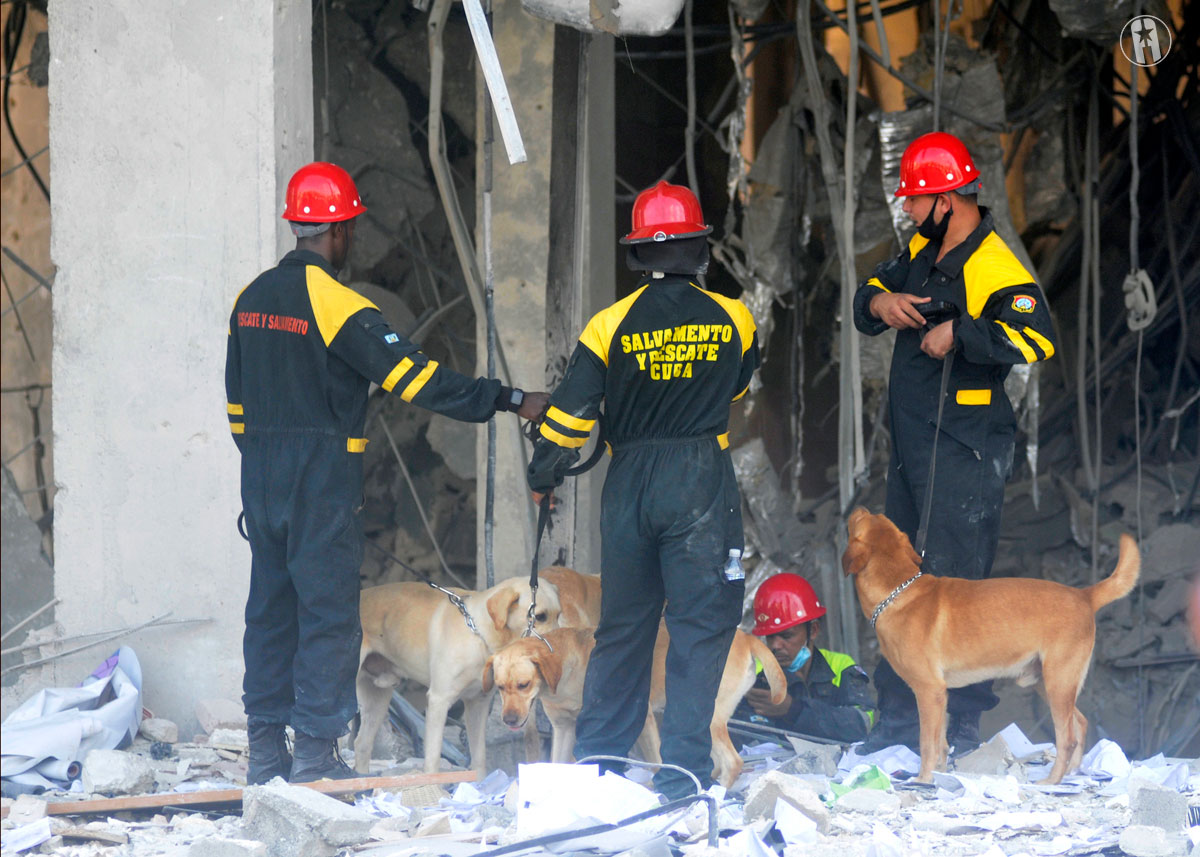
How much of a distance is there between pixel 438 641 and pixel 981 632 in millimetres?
2061

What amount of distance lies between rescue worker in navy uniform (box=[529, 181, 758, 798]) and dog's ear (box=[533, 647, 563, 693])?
0.23 m

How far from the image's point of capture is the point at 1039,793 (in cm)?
484

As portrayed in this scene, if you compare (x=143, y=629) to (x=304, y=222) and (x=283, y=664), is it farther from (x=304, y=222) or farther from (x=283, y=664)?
(x=304, y=222)

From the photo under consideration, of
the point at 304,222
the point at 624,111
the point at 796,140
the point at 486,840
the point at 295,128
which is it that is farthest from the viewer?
the point at 624,111

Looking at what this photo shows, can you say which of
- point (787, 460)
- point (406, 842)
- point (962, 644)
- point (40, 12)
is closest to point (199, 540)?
point (406, 842)

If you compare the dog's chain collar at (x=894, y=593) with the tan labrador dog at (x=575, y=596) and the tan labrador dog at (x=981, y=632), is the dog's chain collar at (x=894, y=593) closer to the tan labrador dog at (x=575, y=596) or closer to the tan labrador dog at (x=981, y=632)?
the tan labrador dog at (x=981, y=632)

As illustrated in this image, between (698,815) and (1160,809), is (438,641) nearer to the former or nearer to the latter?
(698,815)

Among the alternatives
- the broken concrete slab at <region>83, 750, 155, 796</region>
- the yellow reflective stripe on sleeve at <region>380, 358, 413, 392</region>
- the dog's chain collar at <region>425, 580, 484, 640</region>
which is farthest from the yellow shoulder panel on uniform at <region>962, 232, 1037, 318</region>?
the broken concrete slab at <region>83, 750, 155, 796</region>

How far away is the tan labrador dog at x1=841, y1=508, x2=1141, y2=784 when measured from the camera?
16.1 feet

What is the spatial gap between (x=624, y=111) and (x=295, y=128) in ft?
12.1

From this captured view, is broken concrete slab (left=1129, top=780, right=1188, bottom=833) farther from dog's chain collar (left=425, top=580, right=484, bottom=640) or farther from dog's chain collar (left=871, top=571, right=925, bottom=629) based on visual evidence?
dog's chain collar (left=425, top=580, right=484, bottom=640)

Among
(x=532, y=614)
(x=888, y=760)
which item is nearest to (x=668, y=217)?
(x=532, y=614)

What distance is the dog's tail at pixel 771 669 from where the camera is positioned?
5289 mm

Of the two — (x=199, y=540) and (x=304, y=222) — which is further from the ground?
(x=304, y=222)
